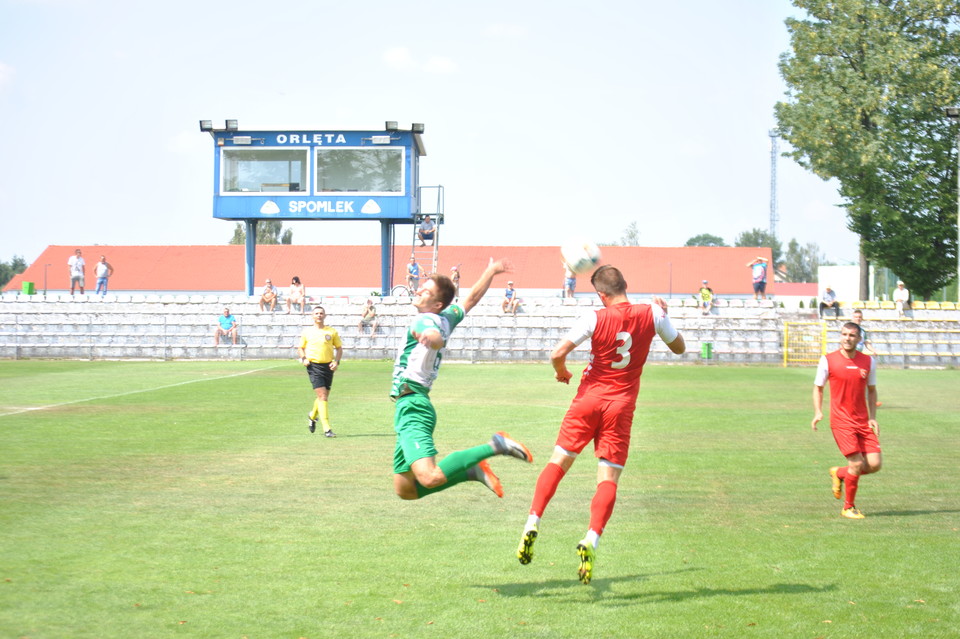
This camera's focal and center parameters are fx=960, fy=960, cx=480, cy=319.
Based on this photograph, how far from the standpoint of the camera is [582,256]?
7.61 metres

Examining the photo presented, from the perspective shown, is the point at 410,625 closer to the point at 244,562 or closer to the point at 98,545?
the point at 244,562

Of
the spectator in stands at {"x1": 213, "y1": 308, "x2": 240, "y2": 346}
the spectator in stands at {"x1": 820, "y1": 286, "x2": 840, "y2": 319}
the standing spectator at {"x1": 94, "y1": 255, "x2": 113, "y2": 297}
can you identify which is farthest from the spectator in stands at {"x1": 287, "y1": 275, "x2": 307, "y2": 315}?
the spectator in stands at {"x1": 820, "y1": 286, "x2": 840, "y2": 319}

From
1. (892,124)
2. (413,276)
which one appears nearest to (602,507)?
(413,276)

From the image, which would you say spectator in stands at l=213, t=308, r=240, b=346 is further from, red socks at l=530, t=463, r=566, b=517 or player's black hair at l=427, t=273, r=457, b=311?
red socks at l=530, t=463, r=566, b=517

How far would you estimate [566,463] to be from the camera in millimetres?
6961

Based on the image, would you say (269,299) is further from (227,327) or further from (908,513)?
(908,513)

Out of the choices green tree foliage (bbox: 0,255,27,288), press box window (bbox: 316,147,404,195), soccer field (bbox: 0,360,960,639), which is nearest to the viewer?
soccer field (bbox: 0,360,960,639)

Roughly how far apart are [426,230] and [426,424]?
32541mm

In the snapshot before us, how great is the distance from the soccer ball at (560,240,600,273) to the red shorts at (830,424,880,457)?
3.61m

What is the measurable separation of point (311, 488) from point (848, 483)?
5.49 m

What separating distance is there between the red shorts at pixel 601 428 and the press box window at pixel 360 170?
102 feet

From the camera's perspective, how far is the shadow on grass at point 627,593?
6.34 metres

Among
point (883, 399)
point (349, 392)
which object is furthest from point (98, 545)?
point (883, 399)

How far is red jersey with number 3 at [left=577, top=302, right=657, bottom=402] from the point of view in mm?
6973
